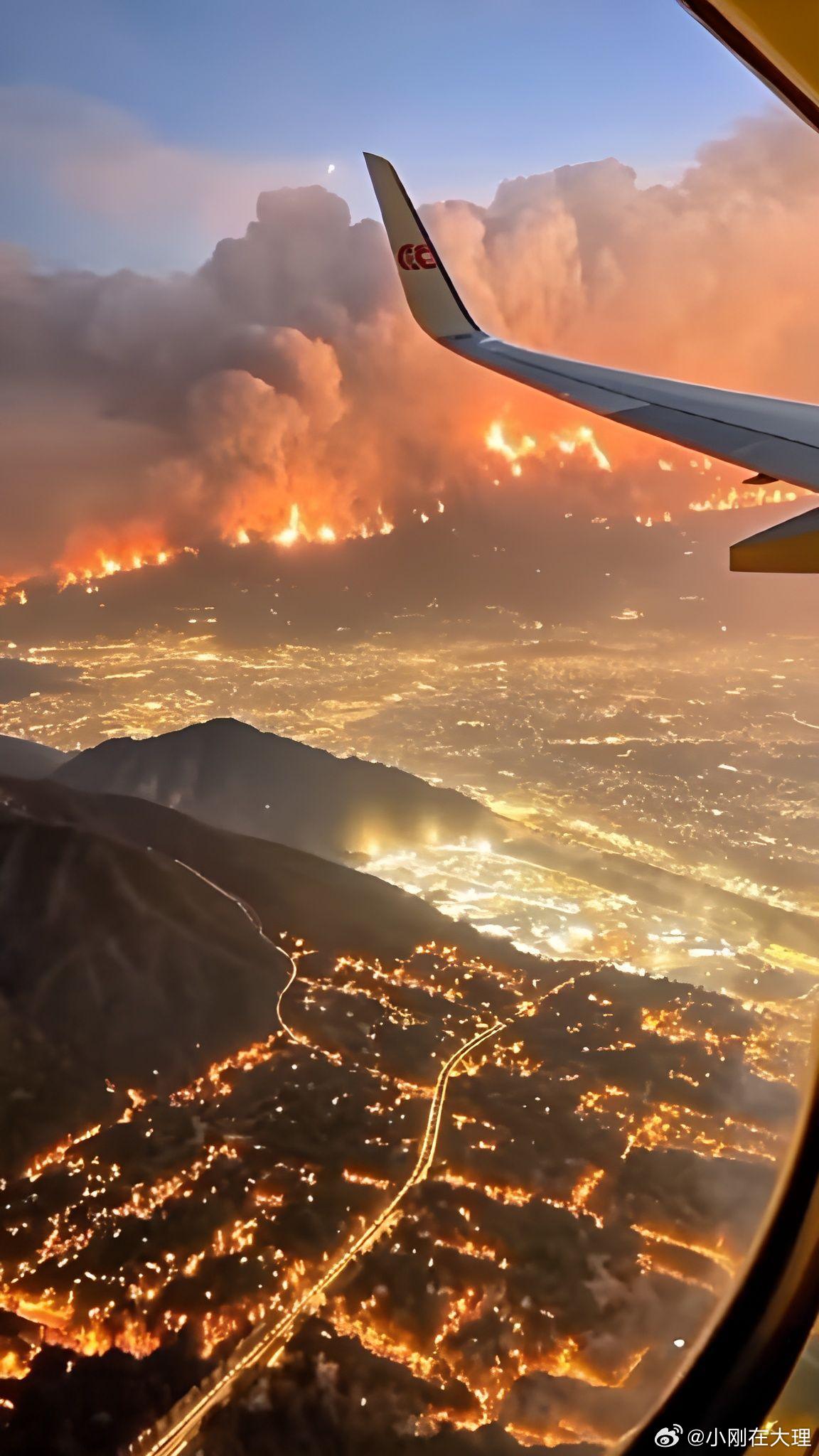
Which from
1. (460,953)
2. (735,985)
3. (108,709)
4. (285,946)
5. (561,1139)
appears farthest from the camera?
(108,709)

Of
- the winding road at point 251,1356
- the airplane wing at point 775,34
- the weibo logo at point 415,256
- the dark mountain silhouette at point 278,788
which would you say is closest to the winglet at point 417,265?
the weibo logo at point 415,256

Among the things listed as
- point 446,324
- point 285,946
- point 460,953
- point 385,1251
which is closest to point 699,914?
point 460,953

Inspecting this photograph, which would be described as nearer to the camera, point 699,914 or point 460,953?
point 460,953

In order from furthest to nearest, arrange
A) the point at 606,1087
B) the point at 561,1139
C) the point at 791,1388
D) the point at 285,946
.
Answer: the point at 285,946
the point at 606,1087
the point at 561,1139
the point at 791,1388

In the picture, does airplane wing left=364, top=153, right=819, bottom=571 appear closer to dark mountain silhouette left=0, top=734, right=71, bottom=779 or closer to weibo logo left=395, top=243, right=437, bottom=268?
weibo logo left=395, top=243, right=437, bottom=268

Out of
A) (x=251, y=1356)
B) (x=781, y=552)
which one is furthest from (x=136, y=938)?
(x=781, y=552)

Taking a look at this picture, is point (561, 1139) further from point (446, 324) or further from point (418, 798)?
point (418, 798)

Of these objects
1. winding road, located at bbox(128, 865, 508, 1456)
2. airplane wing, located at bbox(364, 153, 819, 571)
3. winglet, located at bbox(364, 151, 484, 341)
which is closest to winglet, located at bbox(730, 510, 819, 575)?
airplane wing, located at bbox(364, 153, 819, 571)
